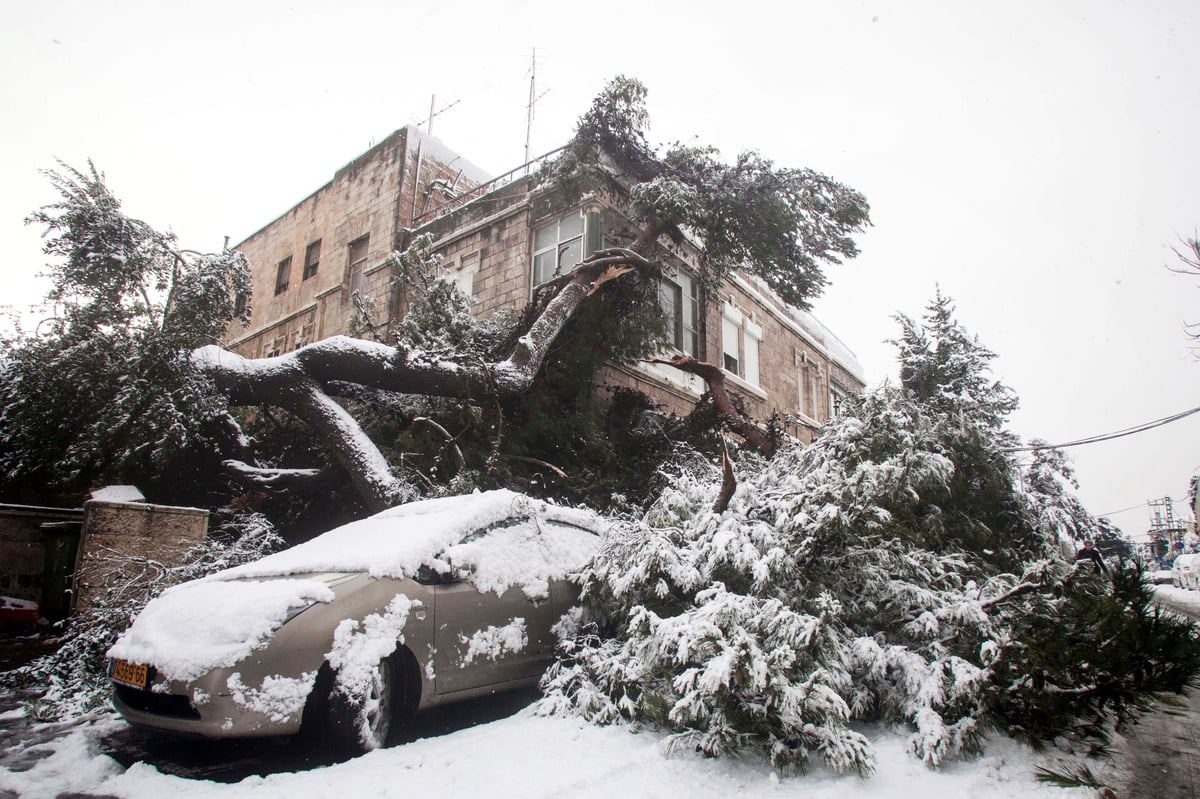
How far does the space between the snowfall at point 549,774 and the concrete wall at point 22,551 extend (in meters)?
4.56

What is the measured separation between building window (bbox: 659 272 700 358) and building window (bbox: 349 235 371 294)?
8.07 m

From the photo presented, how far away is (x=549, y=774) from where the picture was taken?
11.6 feet

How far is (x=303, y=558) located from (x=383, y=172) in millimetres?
15364

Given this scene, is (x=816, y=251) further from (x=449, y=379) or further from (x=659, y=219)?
(x=449, y=379)

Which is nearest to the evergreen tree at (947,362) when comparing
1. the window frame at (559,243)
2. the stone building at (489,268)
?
the stone building at (489,268)

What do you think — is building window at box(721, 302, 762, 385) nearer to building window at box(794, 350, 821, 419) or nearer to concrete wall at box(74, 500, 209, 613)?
building window at box(794, 350, 821, 419)

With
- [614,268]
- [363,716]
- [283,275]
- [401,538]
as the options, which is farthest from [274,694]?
[283,275]

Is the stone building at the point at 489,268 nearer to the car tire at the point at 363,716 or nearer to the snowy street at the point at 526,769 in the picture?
the snowy street at the point at 526,769

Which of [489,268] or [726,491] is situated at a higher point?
[489,268]

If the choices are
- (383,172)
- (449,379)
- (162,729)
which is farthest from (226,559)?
(383,172)

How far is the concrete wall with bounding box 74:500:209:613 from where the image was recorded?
587 centimetres

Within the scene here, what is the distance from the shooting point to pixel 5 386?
9.77 meters

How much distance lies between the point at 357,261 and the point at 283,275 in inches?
180

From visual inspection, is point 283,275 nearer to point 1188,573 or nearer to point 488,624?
point 488,624
